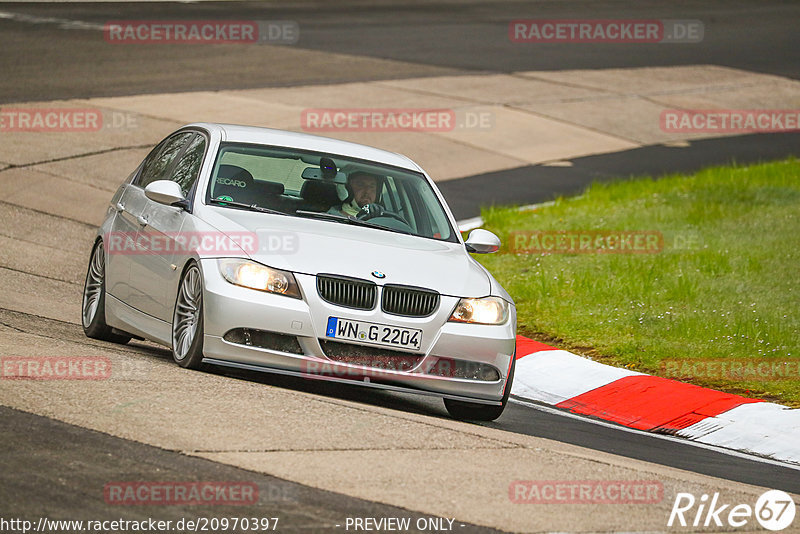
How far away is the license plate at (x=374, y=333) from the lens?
7.55 meters

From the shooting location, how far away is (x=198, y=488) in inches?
222

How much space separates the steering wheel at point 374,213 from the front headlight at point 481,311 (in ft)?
3.85

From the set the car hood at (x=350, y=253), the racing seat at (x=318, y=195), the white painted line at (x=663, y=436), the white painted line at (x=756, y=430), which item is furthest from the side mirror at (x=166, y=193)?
the white painted line at (x=756, y=430)

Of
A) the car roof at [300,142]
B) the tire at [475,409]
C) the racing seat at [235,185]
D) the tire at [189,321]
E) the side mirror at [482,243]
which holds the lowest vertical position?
the tire at [475,409]

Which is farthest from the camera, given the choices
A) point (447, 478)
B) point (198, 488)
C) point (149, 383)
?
point (149, 383)

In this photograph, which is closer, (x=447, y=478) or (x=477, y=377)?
(x=447, y=478)

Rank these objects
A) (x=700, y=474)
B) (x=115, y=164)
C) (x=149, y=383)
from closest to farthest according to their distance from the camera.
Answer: (x=149, y=383), (x=700, y=474), (x=115, y=164)

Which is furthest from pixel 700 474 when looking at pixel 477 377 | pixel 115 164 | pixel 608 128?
pixel 608 128

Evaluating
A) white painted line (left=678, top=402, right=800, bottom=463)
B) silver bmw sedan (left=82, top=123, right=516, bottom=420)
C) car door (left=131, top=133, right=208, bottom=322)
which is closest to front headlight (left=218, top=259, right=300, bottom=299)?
silver bmw sedan (left=82, top=123, right=516, bottom=420)

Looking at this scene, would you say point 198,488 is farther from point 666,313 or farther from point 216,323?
point 666,313

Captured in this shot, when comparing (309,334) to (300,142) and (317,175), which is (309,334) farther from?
(300,142)

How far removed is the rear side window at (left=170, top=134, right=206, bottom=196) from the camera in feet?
28.9

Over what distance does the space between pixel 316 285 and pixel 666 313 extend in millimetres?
5255

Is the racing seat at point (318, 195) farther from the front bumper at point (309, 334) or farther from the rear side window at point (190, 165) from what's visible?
the front bumper at point (309, 334)
